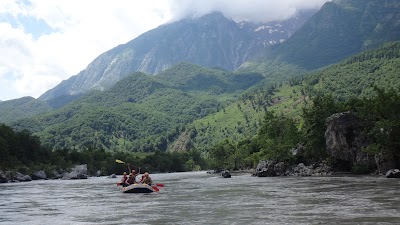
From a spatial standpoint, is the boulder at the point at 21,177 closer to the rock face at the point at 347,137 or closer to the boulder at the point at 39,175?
the boulder at the point at 39,175

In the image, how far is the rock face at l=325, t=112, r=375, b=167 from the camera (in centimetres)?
8406

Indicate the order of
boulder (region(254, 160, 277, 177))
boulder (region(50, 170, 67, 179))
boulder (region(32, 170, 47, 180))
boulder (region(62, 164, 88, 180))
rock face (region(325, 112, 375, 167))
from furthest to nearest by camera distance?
boulder (region(50, 170, 67, 179)) < boulder (region(62, 164, 88, 180)) < boulder (region(32, 170, 47, 180)) < boulder (region(254, 160, 277, 177)) < rock face (region(325, 112, 375, 167))

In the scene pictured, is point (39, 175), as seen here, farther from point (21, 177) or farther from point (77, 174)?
point (21, 177)

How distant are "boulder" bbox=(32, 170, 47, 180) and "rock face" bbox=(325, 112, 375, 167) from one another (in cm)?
8715

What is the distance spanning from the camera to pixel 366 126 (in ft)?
274

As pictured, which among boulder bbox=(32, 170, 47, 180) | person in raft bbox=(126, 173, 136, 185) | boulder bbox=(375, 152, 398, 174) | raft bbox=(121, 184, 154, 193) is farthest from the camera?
boulder bbox=(32, 170, 47, 180)

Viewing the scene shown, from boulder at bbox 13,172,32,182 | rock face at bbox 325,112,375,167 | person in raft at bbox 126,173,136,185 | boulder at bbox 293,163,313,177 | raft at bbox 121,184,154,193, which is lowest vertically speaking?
raft at bbox 121,184,154,193

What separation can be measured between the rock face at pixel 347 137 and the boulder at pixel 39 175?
87.1 m

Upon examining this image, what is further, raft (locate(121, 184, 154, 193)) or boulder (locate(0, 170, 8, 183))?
boulder (locate(0, 170, 8, 183))

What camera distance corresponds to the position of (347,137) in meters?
85.1

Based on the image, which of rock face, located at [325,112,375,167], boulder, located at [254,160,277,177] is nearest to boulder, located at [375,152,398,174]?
rock face, located at [325,112,375,167]

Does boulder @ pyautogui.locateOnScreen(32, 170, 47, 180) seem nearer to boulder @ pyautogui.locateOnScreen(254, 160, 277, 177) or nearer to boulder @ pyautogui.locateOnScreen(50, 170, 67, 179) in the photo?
boulder @ pyautogui.locateOnScreen(50, 170, 67, 179)

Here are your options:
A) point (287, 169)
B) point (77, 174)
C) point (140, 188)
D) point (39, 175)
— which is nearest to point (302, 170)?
point (287, 169)

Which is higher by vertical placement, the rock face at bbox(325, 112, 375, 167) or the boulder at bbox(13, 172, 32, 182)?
the rock face at bbox(325, 112, 375, 167)
